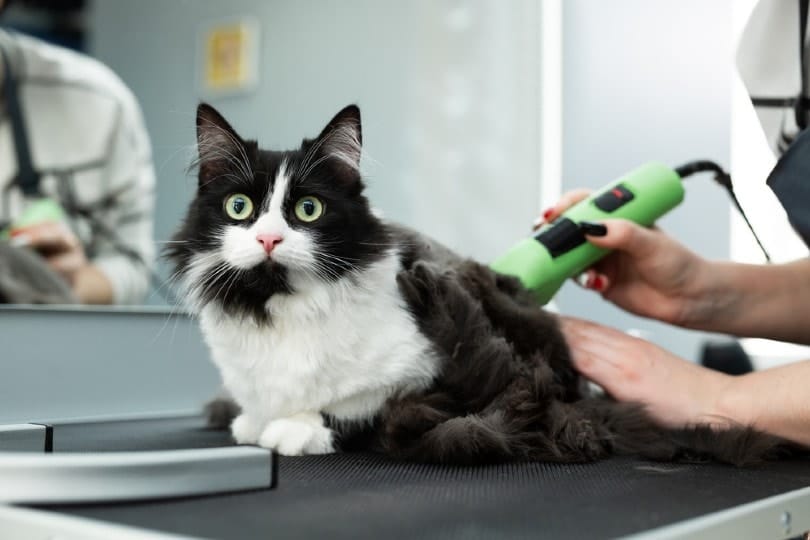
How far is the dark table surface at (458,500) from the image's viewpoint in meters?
0.50

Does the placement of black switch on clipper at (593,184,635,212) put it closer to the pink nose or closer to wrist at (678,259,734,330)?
wrist at (678,259,734,330)

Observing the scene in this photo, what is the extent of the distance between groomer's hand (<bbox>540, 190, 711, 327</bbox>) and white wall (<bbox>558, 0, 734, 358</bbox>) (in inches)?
23.6

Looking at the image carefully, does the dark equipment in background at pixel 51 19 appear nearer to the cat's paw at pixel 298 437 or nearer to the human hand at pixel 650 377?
the cat's paw at pixel 298 437

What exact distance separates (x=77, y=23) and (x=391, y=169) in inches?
27.3

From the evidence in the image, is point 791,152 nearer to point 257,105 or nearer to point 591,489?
point 591,489

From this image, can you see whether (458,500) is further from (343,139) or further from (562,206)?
(562,206)

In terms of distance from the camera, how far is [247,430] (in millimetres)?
944

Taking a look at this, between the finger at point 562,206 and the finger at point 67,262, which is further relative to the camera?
the finger at point 67,262

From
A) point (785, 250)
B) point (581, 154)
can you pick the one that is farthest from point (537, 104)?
point (785, 250)

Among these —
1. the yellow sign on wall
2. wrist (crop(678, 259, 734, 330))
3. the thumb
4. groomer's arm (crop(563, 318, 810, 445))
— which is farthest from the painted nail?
the yellow sign on wall

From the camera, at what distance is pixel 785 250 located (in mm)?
1810

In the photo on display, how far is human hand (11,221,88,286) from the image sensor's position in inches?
51.7

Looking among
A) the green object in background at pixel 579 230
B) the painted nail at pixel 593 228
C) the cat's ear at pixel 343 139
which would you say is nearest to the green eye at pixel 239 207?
the cat's ear at pixel 343 139

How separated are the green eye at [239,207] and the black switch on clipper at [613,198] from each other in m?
0.56
